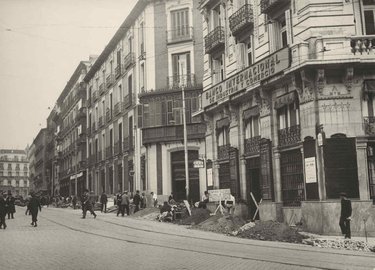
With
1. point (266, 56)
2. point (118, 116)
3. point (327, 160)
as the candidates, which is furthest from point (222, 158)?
point (118, 116)

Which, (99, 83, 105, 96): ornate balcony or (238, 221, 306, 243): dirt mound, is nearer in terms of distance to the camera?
(238, 221, 306, 243): dirt mound

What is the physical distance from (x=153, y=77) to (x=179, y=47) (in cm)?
289

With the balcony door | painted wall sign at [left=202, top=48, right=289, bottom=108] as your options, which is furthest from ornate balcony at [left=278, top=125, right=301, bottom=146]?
the balcony door

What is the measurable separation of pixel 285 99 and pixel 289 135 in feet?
4.56

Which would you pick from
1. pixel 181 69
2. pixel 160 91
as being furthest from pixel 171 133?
pixel 181 69

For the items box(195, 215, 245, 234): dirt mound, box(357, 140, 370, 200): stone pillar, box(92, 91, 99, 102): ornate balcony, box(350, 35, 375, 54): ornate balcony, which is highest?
box(92, 91, 99, 102): ornate balcony

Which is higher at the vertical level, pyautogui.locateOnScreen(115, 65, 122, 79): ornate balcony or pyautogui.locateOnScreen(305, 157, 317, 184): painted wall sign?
pyautogui.locateOnScreen(115, 65, 122, 79): ornate balcony

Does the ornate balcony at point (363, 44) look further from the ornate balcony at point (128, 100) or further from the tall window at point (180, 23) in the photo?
the ornate balcony at point (128, 100)

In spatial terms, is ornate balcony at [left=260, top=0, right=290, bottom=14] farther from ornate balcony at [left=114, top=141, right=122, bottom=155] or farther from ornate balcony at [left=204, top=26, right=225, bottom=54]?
ornate balcony at [left=114, top=141, right=122, bottom=155]

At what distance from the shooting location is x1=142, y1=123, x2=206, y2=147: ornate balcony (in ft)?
115

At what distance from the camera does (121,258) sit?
1098 cm

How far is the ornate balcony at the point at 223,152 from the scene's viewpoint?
25.0 meters

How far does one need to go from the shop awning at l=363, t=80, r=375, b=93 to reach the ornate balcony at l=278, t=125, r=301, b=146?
2.74 meters

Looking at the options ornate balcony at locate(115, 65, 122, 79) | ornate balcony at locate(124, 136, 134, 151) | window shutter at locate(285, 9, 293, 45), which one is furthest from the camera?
ornate balcony at locate(115, 65, 122, 79)
